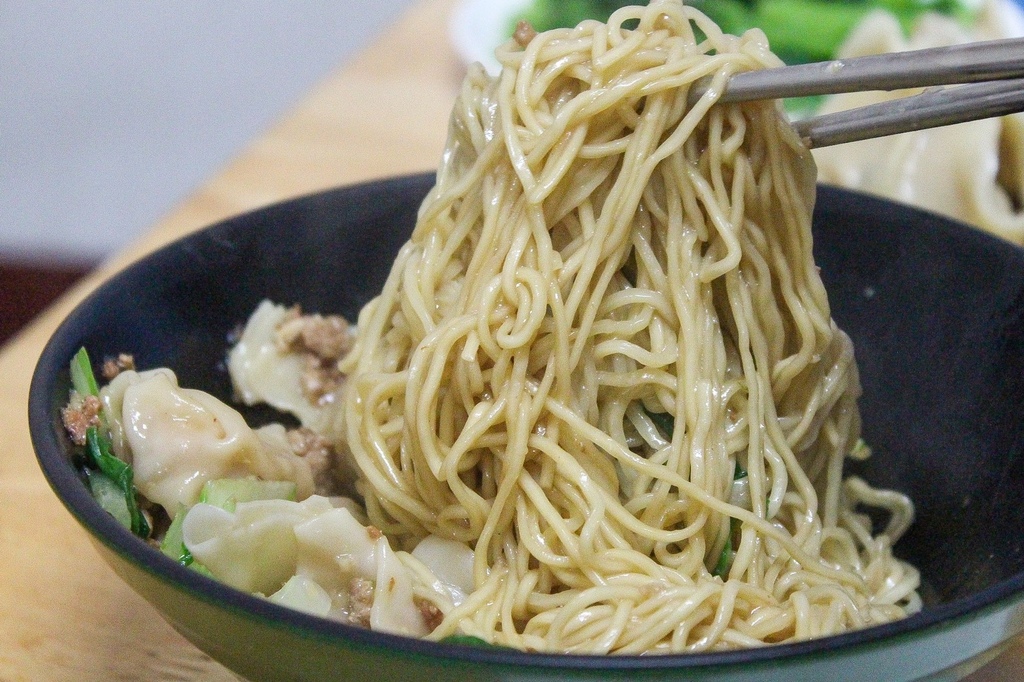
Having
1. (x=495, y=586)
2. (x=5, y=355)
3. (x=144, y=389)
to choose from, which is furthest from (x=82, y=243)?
(x=495, y=586)

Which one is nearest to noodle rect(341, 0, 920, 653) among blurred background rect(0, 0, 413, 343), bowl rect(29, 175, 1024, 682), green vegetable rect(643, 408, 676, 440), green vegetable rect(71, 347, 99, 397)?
green vegetable rect(643, 408, 676, 440)

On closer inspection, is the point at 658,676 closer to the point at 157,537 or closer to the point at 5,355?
the point at 157,537

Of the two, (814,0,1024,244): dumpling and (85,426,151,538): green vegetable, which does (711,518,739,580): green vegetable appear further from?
(814,0,1024,244): dumpling

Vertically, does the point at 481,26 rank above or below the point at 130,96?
above

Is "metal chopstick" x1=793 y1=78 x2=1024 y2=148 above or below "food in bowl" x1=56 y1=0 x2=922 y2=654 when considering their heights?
above

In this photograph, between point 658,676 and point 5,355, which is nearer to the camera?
point 658,676

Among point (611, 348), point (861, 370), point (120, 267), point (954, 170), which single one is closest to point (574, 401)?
point (611, 348)

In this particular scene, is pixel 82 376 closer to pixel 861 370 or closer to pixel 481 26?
pixel 861 370
